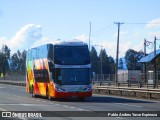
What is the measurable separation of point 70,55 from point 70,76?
53.5 inches

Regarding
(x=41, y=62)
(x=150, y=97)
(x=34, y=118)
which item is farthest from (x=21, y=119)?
(x=150, y=97)

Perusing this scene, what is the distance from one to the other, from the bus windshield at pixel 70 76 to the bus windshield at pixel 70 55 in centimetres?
46

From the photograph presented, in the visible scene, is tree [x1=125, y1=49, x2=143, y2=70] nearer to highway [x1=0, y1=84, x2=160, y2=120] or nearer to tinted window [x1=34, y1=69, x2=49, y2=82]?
tinted window [x1=34, y1=69, x2=49, y2=82]

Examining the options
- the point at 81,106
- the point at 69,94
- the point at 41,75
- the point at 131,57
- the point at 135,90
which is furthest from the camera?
the point at 131,57

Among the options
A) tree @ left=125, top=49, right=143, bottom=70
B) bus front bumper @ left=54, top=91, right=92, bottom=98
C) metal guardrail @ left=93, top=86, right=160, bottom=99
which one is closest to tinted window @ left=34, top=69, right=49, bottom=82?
bus front bumper @ left=54, top=91, right=92, bottom=98

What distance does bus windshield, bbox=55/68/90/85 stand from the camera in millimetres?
31047

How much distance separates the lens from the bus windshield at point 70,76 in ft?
102

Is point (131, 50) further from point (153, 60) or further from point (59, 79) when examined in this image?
point (59, 79)

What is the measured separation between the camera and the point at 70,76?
3108 centimetres

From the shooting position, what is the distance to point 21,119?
1831cm

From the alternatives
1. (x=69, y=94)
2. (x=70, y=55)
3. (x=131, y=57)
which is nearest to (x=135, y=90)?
(x=69, y=94)

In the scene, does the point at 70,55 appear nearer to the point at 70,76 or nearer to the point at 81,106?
the point at 70,76

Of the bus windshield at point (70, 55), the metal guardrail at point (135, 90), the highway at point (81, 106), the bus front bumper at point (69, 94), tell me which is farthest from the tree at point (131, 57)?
the highway at point (81, 106)

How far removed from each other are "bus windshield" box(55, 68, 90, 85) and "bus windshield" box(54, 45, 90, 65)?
0.46m
